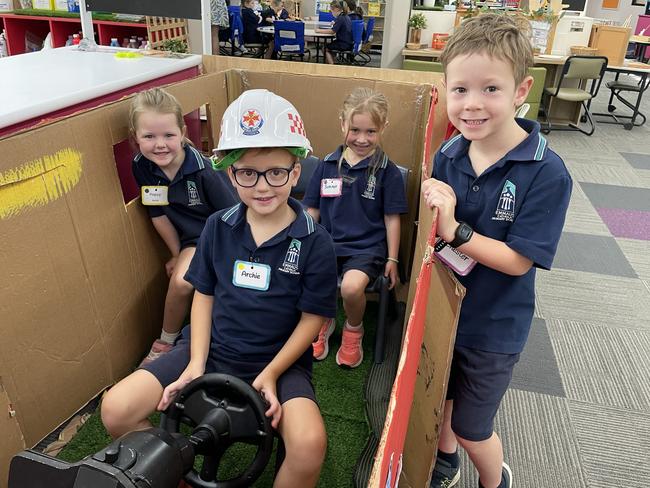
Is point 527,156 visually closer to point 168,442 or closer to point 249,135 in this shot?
point 249,135

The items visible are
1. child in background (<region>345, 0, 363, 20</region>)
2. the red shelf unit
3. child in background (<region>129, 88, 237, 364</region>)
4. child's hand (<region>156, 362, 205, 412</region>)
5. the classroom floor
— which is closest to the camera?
child's hand (<region>156, 362, 205, 412</region>)

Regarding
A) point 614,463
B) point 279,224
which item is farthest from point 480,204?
point 614,463

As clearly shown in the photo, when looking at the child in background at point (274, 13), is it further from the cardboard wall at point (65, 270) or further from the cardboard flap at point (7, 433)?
the cardboard flap at point (7, 433)

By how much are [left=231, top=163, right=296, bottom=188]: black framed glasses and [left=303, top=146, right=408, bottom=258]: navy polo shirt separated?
883 mm

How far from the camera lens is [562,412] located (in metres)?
1.84

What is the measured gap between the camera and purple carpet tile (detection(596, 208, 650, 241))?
3.37m

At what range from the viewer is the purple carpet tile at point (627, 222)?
337 centimetres

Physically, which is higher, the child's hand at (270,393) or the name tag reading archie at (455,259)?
the name tag reading archie at (455,259)

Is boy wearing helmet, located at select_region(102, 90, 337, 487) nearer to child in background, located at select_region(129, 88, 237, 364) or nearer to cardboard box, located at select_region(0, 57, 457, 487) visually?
cardboard box, located at select_region(0, 57, 457, 487)

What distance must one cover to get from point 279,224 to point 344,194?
0.82 m

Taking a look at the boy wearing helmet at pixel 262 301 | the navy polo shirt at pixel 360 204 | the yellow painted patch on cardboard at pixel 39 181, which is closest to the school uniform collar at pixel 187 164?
the yellow painted patch on cardboard at pixel 39 181

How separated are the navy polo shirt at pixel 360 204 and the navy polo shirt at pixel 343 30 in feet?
22.0

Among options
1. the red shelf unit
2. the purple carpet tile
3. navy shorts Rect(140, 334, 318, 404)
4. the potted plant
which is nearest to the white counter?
navy shorts Rect(140, 334, 318, 404)

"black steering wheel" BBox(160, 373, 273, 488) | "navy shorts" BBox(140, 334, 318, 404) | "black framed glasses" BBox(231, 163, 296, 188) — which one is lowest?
"navy shorts" BBox(140, 334, 318, 404)
